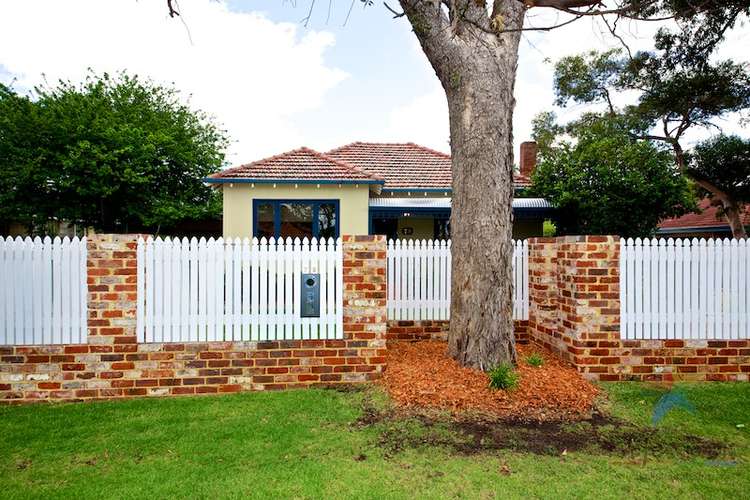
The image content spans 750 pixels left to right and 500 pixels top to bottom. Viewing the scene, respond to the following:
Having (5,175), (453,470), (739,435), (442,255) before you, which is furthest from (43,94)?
(739,435)

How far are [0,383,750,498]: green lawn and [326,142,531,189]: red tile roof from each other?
9406 mm

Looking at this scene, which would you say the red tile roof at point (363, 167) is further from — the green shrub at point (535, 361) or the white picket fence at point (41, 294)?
the green shrub at point (535, 361)

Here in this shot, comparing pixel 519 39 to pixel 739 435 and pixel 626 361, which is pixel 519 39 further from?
pixel 739 435

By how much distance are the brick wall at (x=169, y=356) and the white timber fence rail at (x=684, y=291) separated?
9.98ft

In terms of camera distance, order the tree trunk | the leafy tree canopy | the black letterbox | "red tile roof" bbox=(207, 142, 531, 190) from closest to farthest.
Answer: the black letterbox → the tree trunk → "red tile roof" bbox=(207, 142, 531, 190) → the leafy tree canopy

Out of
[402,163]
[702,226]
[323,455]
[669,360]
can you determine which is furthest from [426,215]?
[702,226]

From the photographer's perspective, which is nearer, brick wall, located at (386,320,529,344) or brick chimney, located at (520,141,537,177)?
brick wall, located at (386,320,529,344)

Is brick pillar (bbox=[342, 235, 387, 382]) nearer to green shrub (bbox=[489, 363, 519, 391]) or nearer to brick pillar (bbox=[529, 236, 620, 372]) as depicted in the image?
green shrub (bbox=[489, 363, 519, 391])

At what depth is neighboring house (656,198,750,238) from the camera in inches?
761

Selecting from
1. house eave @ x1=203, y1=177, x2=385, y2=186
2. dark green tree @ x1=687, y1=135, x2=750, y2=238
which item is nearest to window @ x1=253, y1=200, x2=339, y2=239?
house eave @ x1=203, y1=177, x2=385, y2=186

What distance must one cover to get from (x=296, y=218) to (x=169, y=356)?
24.8ft

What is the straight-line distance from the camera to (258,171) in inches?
457

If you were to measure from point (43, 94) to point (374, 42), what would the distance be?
12753 mm

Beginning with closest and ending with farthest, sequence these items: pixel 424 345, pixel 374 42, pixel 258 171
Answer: pixel 424 345 < pixel 374 42 < pixel 258 171
